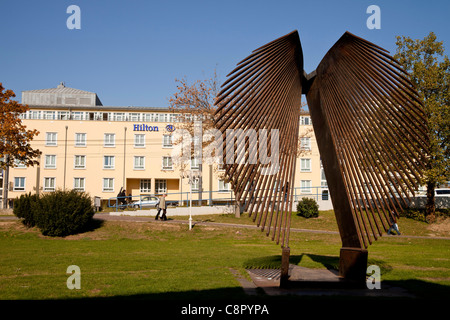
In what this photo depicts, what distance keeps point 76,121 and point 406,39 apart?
34.4 m

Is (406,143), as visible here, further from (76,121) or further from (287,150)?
(76,121)

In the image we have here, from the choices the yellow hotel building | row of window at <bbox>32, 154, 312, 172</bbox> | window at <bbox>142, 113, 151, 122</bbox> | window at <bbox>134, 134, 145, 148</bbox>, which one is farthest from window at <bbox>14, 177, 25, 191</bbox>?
window at <bbox>142, 113, 151, 122</bbox>

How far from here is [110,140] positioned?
45.5 metres

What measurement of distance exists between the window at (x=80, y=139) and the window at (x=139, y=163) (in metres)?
5.99

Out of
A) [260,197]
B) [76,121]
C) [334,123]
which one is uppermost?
[76,121]

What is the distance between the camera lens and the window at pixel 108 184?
45.3 metres

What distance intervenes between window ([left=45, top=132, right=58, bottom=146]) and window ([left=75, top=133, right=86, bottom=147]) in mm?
Result: 2337

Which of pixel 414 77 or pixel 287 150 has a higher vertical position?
pixel 414 77

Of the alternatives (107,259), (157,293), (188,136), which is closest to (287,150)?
(157,293)

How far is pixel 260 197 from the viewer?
5.87 m

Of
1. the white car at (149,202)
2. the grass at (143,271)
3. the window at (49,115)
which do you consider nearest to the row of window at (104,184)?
the white car at (149,202)

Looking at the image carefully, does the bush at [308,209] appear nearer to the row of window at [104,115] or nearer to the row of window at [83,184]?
the row of window at [83,184]

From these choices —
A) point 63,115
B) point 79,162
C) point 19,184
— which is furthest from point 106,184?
point 63,115

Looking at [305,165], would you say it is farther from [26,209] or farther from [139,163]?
[26,209]
